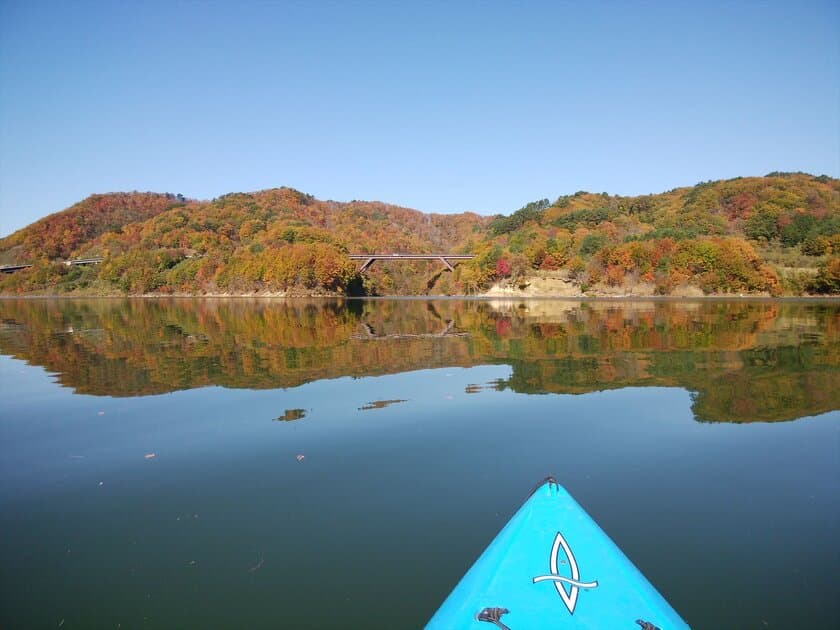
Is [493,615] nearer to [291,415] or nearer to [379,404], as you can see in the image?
[291,415]

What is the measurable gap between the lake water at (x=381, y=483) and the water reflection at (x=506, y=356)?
0.19 m

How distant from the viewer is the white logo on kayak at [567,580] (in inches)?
153

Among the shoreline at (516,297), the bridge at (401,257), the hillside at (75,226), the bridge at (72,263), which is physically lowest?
the shoreline at (516,297)

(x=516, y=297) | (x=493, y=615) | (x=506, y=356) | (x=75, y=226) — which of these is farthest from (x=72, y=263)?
(x=493, y=615)

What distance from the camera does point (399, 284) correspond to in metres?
107

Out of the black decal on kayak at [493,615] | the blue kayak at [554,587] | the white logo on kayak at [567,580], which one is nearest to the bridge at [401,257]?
the blue kayak at [554,587]

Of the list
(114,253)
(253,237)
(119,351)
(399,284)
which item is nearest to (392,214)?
(253,237)

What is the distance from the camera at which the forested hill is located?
72.1m

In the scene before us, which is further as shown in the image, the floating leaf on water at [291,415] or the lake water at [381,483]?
the floating leaf on water at [291,415]

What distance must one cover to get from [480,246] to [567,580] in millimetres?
106481

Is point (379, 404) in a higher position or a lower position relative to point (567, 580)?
lower

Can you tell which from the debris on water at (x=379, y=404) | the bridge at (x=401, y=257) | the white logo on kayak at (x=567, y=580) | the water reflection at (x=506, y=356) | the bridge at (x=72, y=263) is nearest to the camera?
the white logo on kayak at (x=567, y=580)

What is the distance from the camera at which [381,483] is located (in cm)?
752

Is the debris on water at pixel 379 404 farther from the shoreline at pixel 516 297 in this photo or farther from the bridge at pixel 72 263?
the bridge at pixel 72 263
